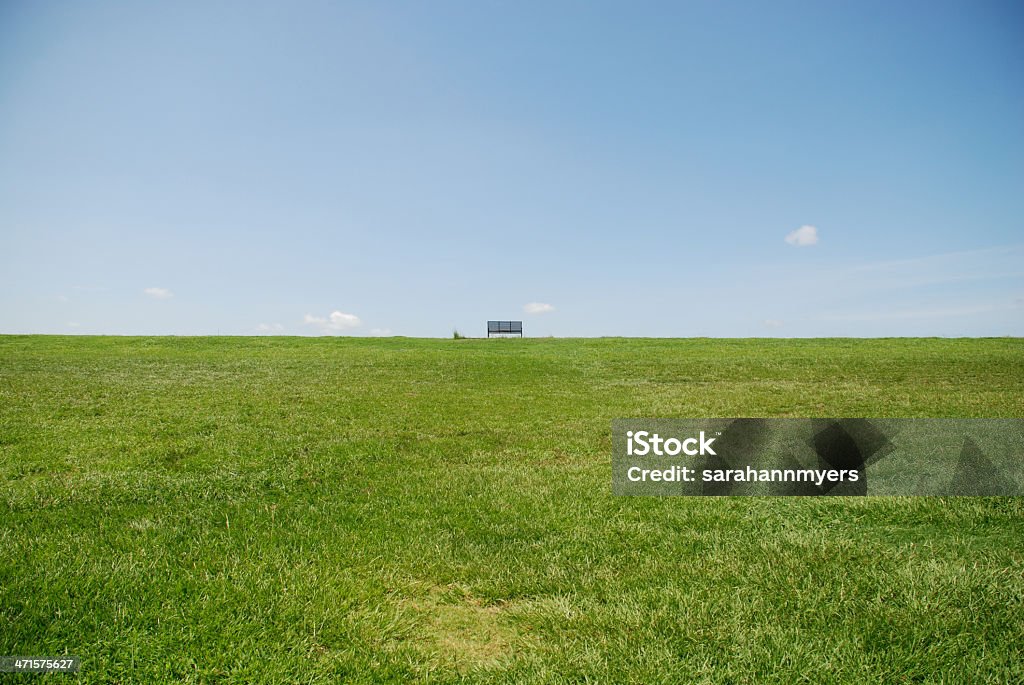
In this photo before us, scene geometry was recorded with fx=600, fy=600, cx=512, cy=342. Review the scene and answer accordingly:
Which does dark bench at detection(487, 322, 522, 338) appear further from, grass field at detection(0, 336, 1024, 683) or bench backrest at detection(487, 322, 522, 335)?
grass field at detection(0, 336, 1024, 683)

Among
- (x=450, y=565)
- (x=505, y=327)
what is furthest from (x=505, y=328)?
(x=450, y=565)

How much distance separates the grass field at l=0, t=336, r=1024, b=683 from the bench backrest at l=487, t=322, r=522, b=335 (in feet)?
107

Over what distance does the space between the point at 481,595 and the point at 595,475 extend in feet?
12.3

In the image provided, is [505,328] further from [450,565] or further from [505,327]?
[450,565]

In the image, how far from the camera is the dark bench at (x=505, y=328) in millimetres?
44844

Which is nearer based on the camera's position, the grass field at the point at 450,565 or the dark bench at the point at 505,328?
the grass field at the point at 450,565

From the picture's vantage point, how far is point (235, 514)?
6.70 metres

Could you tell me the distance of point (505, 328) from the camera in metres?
45.0

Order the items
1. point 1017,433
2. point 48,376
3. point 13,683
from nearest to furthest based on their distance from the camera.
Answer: point 13,683, point 1017,433, point 48,376

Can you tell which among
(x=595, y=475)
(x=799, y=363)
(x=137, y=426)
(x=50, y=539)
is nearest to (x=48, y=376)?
(x=137, y=426)

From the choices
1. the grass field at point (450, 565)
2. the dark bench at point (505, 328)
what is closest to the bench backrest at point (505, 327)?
the dark bench at point (505, 328)

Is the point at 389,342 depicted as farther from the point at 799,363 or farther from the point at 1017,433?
the point at 1017,433

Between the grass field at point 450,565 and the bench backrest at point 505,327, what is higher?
the bench backrest at point 505,327

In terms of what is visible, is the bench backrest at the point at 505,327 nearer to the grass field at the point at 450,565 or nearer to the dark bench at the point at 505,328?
the dark bench at the point at 505,328
